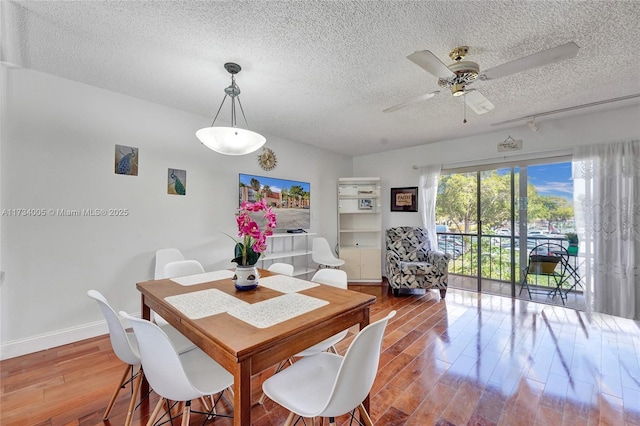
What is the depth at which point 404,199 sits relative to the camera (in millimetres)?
4996

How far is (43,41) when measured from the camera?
1.90 m

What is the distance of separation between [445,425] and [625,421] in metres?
1.11

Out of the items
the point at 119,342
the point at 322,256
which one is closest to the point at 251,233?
the point at 119,342

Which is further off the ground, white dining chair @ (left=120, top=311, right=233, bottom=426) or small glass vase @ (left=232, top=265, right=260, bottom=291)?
small glass vase @ (left=232, top=265, right=260, bottom=291)

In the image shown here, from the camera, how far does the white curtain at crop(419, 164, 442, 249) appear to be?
4469 millimetres

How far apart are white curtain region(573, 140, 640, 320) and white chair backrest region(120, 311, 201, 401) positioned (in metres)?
4.39

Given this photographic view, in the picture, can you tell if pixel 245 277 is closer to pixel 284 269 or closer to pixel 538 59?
pixel 284 269

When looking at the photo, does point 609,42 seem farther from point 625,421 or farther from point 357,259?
point 357,259

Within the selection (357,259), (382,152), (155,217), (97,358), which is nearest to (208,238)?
(155,217)

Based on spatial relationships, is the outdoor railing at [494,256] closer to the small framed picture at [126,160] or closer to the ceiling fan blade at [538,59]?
the ceiling fan blade at [538,59]

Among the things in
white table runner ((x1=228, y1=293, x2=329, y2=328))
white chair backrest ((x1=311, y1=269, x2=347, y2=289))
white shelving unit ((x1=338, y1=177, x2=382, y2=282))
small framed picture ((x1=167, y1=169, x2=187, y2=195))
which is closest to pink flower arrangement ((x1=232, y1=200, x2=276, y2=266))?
white table runner ((x1=228, y1=293, x2=329, y2=328))

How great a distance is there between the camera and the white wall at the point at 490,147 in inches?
124

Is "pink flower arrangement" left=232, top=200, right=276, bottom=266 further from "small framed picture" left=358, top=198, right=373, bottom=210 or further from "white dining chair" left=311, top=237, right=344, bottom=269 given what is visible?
"small framed picture" left=358, top=198, right=373, bottom=210

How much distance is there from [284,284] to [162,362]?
2.82 feet
